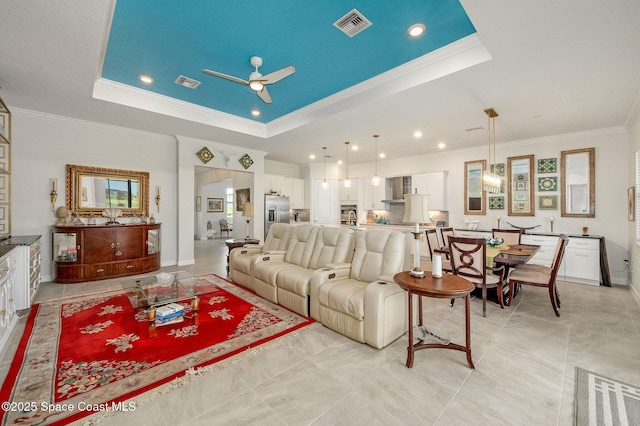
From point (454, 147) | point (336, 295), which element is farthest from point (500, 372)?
point (454, 147)

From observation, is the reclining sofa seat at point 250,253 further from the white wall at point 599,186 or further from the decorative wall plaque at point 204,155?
the white wall at point 599,186

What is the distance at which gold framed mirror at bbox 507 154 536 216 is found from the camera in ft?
19.4

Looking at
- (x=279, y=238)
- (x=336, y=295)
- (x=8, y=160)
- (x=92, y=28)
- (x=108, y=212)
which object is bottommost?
(x=336, y=295)

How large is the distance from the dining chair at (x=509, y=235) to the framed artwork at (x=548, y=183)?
77.6 inches

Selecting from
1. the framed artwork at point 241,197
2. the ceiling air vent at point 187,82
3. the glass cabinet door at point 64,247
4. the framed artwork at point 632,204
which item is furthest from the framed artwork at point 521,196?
the glass cabinet door at point 64,247

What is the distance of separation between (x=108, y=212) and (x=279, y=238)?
353 cm

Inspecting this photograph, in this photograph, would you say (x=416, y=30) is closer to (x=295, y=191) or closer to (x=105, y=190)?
(x=105, y=190)

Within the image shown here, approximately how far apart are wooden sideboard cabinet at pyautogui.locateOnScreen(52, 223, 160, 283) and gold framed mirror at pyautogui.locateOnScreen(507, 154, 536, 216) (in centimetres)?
787

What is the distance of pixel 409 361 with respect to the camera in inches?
88.9

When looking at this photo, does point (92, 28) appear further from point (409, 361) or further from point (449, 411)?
point (449, 411)

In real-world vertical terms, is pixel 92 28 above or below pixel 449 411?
above

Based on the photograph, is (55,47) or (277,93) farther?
(277,93)

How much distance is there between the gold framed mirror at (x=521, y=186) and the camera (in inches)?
233

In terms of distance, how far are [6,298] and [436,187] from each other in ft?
25.8
